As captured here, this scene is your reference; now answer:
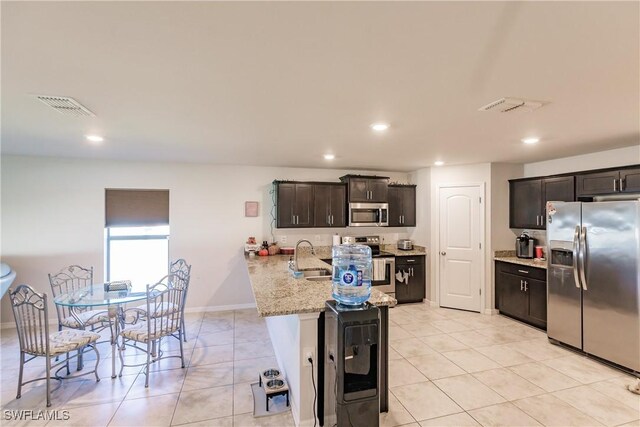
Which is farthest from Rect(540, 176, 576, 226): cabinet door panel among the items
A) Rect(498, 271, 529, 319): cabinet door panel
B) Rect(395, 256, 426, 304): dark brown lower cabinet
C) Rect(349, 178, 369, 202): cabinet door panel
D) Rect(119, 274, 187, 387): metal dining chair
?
Rect(119, 274, 187, 387): metal dining chair

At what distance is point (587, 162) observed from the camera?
4129 millimetres

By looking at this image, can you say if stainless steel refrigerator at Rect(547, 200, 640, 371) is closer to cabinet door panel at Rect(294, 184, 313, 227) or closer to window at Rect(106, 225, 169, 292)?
cabinet door panel at Rect(294, 184, 313, 227)

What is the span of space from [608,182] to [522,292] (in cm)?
178

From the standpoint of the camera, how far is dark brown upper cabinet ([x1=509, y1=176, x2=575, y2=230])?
4.11 m

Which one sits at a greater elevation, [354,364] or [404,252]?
[404,252]

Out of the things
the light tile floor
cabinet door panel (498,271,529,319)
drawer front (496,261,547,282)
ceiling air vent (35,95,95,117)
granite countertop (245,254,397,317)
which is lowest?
the light tile floor

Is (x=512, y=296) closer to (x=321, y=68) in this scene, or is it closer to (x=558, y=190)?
(x=558, y=190)

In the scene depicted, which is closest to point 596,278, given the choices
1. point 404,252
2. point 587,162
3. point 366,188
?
point 587,162

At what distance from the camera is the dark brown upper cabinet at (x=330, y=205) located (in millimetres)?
5199

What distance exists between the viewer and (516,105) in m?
2.24

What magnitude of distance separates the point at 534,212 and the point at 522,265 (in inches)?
32.3

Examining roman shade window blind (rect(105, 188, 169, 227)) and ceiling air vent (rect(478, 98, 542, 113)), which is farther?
roman shade window blind (rect(105, 188, 169, 227))

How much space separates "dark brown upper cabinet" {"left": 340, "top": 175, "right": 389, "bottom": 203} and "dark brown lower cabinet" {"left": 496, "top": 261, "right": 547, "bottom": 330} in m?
2.13

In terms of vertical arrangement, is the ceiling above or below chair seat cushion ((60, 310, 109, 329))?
above
